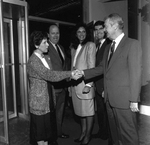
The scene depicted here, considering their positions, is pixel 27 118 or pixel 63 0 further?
pixel 63 0

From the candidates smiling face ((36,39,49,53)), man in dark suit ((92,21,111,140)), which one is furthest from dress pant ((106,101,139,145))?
smiling face ((36,39,49,53))

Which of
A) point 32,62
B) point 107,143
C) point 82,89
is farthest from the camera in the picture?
point 107,143

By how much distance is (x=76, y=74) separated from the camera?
2.53 m

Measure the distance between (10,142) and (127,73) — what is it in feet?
7.37

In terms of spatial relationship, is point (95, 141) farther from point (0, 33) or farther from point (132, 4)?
point (132, 4)

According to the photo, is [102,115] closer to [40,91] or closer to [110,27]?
[40,91]

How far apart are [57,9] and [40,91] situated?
3.48 metres

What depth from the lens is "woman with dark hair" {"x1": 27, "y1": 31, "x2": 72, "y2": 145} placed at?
229cm

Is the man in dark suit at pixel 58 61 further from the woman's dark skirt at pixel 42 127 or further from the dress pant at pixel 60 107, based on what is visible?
the woman's dark skirt at pixel 42 127

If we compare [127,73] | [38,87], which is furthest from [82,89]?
[127,73]

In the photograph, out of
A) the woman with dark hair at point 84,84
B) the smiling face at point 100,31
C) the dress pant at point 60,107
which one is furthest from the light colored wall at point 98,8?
the dress pant at point 60,107

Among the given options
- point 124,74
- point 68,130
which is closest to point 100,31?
point 124,74

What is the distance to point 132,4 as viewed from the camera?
5684 mm

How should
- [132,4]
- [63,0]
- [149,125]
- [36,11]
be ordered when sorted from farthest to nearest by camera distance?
1. [132,4]
2. [63,0]
3. [36,11]
4. [149,125]
